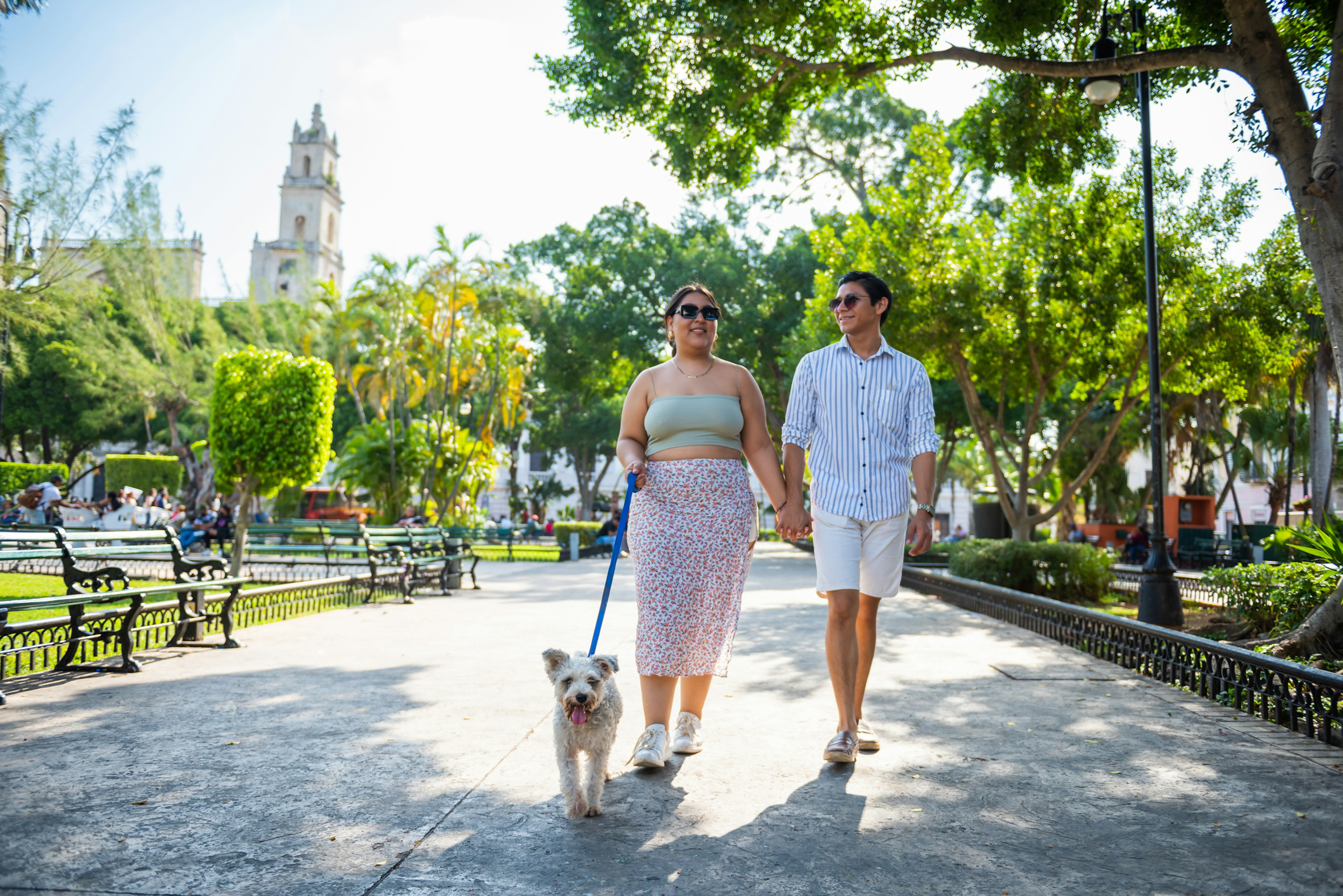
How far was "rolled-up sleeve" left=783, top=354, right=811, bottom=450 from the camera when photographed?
3.93 m

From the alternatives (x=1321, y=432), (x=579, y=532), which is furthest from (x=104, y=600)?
(x=1321, y=432)

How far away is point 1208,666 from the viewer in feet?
16.7

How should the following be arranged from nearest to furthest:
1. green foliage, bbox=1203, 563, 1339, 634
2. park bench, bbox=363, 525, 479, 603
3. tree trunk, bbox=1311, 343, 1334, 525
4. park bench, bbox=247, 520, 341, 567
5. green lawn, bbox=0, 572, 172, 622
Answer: green foliage, bbox=1203, 563, 1339, 634
green lawn, bbox=0, 572, 172, 622
park bench, bbox=363, 525, 479, 603
park bench, bbox=247, 520, 341, 567
tree trunk, bbox=1311, 343, 1334, 525

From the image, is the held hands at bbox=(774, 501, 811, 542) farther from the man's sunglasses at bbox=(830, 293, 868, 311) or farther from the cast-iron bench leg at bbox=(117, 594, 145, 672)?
the cast-iron bench leg at bbox=(117, 594, 145, 672)

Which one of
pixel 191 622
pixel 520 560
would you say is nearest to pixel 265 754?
pixel 191 622

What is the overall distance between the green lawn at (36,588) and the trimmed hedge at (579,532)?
43.8 feet

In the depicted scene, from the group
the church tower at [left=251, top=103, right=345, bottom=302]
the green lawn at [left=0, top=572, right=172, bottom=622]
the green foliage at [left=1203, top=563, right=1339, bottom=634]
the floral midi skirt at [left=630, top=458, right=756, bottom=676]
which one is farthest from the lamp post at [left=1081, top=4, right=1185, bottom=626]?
the church tower at [left=251, top=103, right=345, bottom=302]

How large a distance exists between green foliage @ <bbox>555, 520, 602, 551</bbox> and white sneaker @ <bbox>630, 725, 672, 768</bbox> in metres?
20.1

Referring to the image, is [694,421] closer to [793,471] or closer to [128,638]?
[793,471]

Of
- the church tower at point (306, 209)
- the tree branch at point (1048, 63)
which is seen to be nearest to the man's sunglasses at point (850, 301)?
the tree branch at point (1048, 63)

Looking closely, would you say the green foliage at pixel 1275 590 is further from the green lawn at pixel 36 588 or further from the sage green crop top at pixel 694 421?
the green lawn at pixel 36 588

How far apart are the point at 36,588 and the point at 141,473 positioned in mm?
27920

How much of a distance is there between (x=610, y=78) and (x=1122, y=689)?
825 cm

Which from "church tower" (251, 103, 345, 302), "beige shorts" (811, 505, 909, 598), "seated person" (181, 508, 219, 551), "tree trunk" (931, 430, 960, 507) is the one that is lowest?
"seated person" (181, 508, 219, 551)
